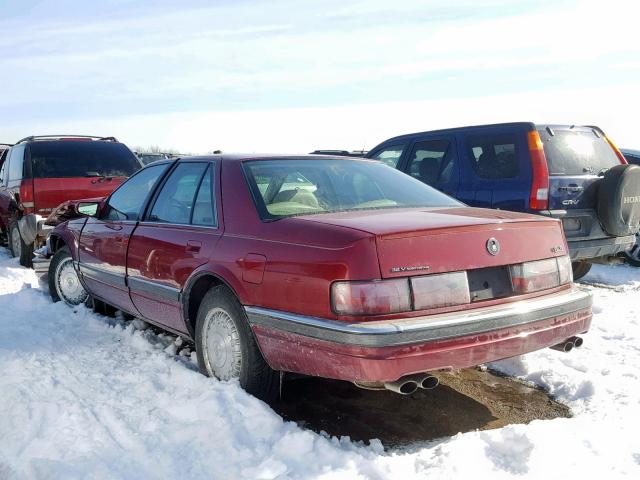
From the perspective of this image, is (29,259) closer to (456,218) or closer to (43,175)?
(43,175)

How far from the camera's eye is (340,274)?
277 centimetres

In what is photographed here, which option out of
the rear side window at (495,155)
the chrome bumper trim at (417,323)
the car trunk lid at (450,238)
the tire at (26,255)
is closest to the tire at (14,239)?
the tire at (26,255)

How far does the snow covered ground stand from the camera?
8.75ft

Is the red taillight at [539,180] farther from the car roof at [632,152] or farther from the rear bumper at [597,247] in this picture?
the car roof at [632,152]

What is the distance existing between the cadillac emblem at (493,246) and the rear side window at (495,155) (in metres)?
3.16

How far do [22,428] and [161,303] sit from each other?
1236 millimetres

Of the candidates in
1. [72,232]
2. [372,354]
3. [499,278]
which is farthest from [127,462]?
[72,232]

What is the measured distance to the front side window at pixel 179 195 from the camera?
13.2 feet

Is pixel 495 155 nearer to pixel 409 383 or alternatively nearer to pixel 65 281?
pixel 409 383

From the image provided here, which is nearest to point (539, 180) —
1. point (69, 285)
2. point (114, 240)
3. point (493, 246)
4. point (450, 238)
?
point (493, 246)

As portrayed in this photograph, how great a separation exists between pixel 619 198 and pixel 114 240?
15.3 ft

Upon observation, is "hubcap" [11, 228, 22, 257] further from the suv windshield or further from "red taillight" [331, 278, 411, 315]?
"red taillight" [331, 278, 411, 315]

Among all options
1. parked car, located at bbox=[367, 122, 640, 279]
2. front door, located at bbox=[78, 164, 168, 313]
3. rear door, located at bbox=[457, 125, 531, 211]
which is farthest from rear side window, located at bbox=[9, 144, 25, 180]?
rear door, located at bbox=[457, 125, 531, 211]

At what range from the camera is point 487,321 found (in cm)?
290
